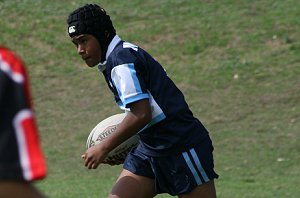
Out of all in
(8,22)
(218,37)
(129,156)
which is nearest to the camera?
(129,156)

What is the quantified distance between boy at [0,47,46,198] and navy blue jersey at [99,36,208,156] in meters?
2.73

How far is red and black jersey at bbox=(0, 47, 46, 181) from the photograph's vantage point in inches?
97.3

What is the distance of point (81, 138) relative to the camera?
1217 centimetres

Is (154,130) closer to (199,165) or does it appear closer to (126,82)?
(199,165)

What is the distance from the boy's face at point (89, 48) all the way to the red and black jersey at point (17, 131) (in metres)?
2.99

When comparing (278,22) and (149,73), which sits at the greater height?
(149,73)

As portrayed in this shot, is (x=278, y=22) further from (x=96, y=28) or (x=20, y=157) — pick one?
(x=20, y=157)

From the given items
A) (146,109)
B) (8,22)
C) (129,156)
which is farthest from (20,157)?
(8,22)

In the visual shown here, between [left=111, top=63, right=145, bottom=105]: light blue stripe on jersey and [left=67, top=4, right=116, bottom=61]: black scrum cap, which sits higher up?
[left=67, top=4, right=116, bottom=61]: black scrum cap

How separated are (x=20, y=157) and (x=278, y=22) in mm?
13141

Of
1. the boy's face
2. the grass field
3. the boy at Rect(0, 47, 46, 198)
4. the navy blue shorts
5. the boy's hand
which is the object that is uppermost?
the boy at Rect(0, 47, 46, 198)

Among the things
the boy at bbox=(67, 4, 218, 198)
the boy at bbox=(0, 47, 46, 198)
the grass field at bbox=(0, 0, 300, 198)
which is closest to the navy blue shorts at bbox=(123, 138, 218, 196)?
the boy at bbox=(67, 4, 218, 198)

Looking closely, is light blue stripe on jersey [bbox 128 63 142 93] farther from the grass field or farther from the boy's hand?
the grass field

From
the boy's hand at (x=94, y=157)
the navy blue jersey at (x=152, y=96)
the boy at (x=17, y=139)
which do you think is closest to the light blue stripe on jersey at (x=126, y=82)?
the navy blue jersey at (x=152, y=96)
